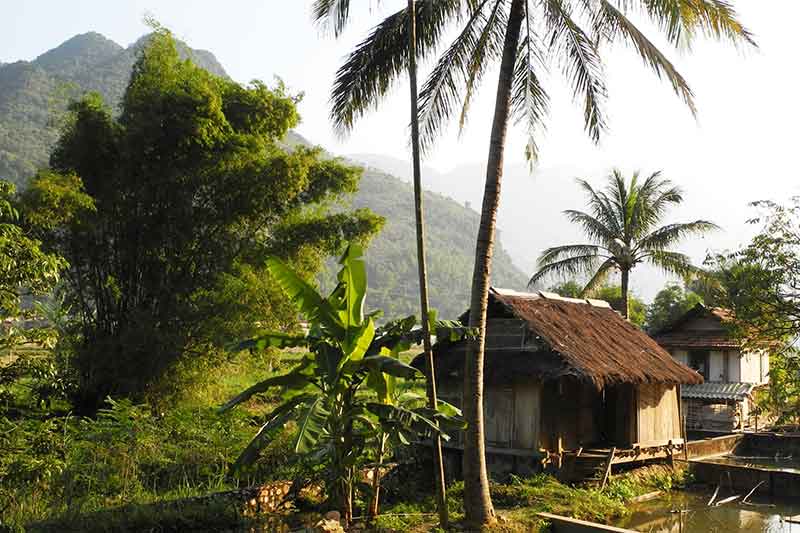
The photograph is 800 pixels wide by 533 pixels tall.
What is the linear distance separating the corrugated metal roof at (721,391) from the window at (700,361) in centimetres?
55

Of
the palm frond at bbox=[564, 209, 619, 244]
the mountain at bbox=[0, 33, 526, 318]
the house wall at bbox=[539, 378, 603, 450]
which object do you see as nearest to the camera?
the house wall at bbox=[539, 378, 603, 450]

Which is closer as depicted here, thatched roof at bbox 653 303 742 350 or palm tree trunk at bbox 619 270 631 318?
palm tree trunk at bbox 619 270 631 318

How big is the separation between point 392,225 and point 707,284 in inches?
3156

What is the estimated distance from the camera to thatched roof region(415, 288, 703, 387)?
44.6 ft

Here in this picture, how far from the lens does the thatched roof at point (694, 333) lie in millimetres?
25000

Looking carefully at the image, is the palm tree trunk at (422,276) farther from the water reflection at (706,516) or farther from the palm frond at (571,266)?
the palm frond at (571,266)

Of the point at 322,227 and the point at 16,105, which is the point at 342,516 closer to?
the point at 322,227

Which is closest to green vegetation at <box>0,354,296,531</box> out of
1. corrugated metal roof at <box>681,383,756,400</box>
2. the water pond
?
the water pond

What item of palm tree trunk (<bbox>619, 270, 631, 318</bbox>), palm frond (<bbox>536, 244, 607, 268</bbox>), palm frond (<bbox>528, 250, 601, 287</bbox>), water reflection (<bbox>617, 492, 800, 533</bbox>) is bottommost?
water reflection (<bbox>617, 492, 800, 533</bbox>)

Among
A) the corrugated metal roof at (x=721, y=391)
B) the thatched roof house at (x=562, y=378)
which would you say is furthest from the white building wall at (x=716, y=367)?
the thatched roof house at (x=562, y=378)

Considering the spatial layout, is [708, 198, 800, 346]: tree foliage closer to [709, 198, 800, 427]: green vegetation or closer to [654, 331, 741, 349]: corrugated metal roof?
[709, 198, 800, 427]: green vegetation

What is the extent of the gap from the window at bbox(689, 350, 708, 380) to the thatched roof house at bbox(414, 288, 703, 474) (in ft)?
29.7

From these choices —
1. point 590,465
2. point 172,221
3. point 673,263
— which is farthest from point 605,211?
point 172,221

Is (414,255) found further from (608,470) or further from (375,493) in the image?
(375,493)
